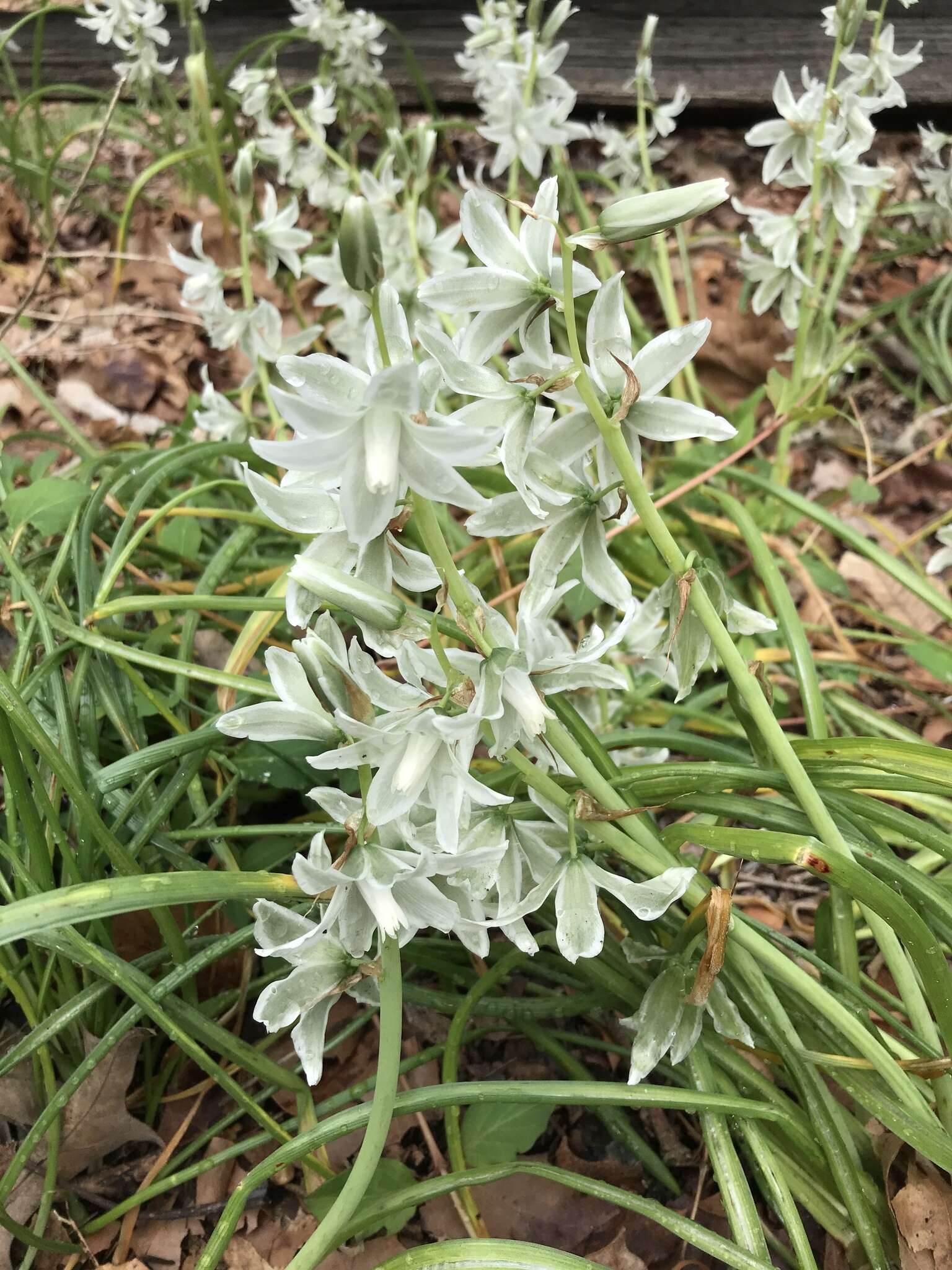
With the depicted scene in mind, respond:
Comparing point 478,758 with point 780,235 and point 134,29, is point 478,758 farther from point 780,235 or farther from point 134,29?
point 134,29

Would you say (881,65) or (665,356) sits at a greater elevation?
(881,65)

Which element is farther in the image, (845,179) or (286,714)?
(845,179)

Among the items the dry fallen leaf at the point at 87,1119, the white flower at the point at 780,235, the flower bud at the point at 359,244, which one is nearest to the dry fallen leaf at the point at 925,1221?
the dry fallen leaf at the point at 87,1119

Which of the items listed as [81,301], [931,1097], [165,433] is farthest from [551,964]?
[81,301]

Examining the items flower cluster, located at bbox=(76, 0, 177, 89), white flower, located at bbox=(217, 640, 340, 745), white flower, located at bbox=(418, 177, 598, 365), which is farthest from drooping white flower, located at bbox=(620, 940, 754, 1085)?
flower cluster, located at bbox=(76, 0, 177, 89)

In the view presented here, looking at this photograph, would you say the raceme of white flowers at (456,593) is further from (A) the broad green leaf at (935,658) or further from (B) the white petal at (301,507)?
(A) the broad green leaf at (935,658)

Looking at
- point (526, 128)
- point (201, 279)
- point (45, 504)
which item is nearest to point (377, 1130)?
point (45, 504)
